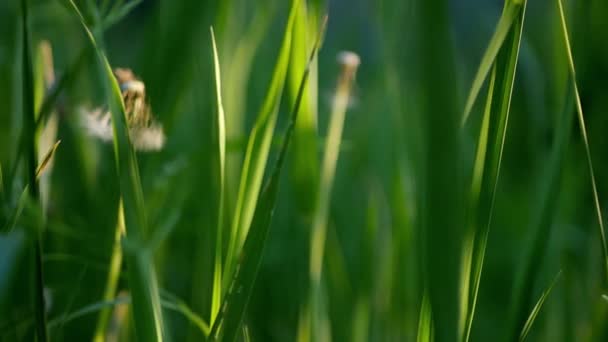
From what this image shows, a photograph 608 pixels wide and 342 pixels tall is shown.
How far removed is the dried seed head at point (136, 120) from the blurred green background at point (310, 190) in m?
0.03

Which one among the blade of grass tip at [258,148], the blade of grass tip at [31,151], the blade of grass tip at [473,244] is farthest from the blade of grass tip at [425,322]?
the blade of grass tip at [31,151]

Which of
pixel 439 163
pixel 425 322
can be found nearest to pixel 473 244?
pixel 425 322

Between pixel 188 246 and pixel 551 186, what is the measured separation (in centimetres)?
60

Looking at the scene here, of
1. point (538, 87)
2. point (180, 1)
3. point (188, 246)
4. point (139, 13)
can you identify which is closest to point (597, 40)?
point (538, 87)

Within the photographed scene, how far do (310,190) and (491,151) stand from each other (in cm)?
26

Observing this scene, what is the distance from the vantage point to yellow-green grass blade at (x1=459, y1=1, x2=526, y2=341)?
445 mm

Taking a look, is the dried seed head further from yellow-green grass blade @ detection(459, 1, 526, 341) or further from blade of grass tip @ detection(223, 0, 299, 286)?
yellow-green grass blade @ detection(459, 1, 526, 341)

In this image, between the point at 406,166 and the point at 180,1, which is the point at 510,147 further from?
the point at 180,1

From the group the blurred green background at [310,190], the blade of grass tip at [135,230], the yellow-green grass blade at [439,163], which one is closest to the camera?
the yellow-green grass blade at [439,163]

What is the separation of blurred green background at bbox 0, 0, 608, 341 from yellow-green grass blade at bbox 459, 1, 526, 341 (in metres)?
0.04

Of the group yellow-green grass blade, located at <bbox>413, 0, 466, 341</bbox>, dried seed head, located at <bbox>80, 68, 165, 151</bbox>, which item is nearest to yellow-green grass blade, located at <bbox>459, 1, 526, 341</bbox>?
yellow-green grass blade, located at <bbox>413, 0, 466, 341</bbox>

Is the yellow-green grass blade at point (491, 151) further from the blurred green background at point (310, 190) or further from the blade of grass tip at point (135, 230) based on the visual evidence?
the blade of grass tip at point (135, 230)

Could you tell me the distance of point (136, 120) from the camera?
1.75ft

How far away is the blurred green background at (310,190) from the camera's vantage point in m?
0.53
